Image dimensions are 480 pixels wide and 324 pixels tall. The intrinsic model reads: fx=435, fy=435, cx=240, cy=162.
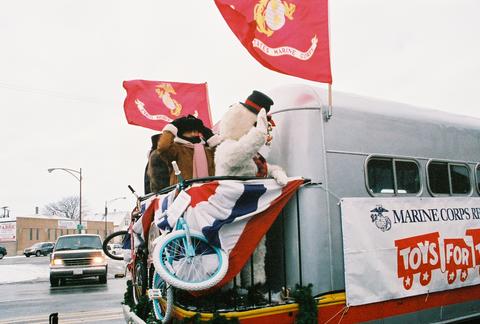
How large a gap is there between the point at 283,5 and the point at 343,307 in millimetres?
3025

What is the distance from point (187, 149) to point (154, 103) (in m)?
2.81

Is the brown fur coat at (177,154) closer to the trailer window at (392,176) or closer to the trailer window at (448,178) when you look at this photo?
the trailer window at (392,176)

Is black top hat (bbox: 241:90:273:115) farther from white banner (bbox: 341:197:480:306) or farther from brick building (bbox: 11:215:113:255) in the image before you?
brick building (bbox: 11:215:113:255)

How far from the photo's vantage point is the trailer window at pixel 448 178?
16.2 feet

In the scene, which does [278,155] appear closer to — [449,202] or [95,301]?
[449,202]

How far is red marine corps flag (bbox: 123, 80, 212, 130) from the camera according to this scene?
7480 millimetres

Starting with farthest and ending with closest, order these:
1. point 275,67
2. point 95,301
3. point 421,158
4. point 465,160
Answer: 1. point 95,301
2. point 465,160
3. point 421,158
4. point 275,67

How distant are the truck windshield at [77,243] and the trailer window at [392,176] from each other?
13.6 m

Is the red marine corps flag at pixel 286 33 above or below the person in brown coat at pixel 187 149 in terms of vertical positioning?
above

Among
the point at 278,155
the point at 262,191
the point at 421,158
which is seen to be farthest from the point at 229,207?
the point at 421,158

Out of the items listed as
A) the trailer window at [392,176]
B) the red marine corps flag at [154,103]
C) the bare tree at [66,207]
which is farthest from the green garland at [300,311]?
the bare tree at [66,207]

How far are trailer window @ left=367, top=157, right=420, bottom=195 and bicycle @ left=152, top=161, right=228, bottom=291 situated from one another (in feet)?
5.94

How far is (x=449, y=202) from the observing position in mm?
4945

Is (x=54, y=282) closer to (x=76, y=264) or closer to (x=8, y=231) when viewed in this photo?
(x=76, y=264)
